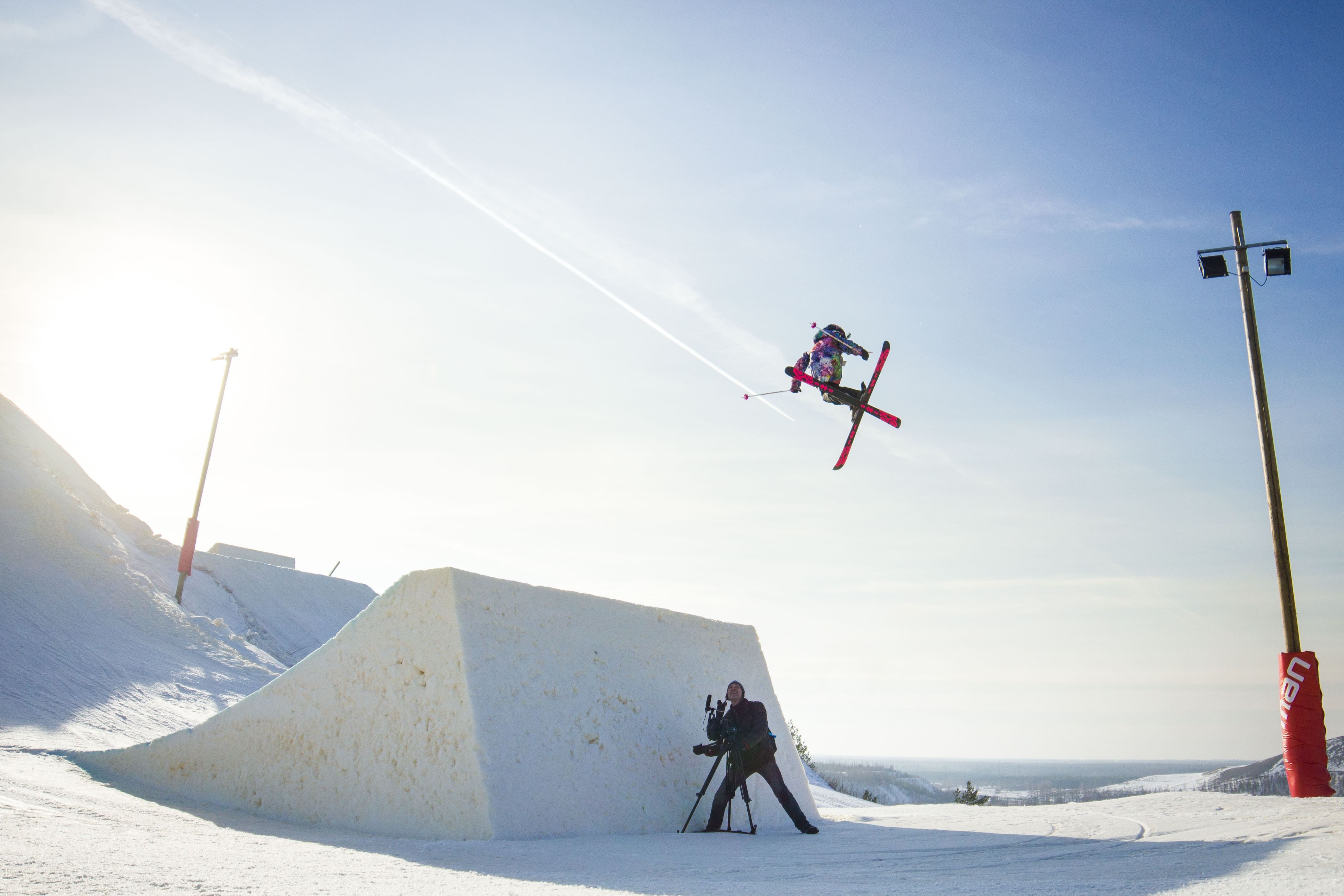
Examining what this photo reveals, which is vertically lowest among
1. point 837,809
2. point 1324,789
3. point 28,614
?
point 837,809

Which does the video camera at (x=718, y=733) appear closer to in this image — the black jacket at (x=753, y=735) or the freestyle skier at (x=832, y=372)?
the black jacket at (x=753, y=735)

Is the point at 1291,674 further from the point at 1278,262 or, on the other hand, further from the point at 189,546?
the point at 189,546

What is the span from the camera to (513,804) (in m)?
7.86

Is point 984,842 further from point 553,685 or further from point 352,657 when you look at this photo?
point 352,657

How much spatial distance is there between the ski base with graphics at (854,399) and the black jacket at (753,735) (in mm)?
4766

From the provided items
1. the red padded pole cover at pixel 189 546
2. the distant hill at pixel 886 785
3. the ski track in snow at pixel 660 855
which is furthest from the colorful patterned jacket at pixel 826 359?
the red padded pole cover at pixel 189 546

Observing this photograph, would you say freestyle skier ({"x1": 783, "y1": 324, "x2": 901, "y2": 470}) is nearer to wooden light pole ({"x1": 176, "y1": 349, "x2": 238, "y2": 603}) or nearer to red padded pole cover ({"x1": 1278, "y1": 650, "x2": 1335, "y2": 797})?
red padded pole cover ({"x1": 1278, "y1": 650, "x2": 1335, "y2": 797})

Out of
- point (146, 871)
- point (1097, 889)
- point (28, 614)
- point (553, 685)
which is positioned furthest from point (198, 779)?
point (28, 614)

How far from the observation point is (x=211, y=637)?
22.7 metres

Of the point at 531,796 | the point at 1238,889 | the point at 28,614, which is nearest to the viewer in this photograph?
the point at 1238,889

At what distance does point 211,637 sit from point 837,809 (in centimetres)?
1698

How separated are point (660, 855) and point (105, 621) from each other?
18.0 meters

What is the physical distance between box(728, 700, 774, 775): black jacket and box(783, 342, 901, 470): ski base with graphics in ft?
15.6

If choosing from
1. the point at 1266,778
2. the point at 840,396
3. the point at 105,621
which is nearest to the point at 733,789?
the point at 840,396
